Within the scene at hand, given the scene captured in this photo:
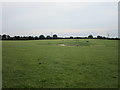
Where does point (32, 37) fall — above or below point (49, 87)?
above

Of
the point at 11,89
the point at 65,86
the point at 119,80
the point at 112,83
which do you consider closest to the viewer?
the point at 11,89

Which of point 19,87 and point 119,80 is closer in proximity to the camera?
point 19,87

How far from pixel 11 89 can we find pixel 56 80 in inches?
77.2

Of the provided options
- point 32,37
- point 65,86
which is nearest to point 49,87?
point 65,86

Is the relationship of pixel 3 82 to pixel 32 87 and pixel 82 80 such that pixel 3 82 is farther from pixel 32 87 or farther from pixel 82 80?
pixel 82 80

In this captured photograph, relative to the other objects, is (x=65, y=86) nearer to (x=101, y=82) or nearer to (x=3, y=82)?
(x=101, y=82)

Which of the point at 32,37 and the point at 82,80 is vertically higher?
the point at 32,37

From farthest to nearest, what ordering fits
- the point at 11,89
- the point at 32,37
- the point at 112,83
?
the point at 32,37 < the point at 112,83 < the point at 11,89

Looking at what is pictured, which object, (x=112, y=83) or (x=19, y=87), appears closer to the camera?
(x=19, y=87)

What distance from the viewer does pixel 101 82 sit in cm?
508

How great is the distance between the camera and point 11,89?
4328 mm

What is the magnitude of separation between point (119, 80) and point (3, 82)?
5365 millimetres

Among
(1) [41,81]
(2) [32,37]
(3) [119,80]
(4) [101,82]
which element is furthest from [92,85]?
(2) [32,37]

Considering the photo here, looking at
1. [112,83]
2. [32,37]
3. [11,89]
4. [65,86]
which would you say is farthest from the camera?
[32,37]
